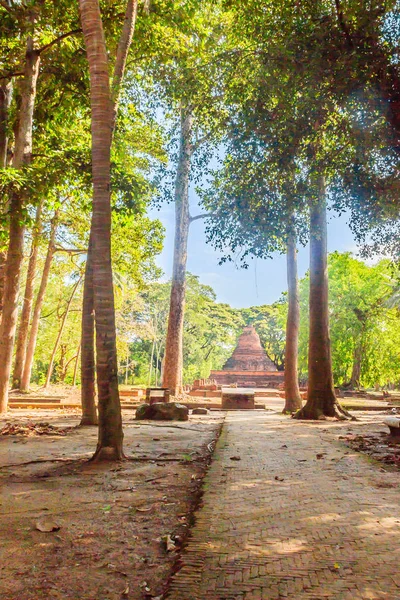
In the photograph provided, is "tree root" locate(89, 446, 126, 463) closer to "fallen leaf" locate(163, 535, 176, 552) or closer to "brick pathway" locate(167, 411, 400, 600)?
"brick pathway" locate(167, 411, 400, 600)

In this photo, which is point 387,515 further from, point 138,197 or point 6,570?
point 138,197

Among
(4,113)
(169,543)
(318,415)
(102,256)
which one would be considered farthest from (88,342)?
(4,113)

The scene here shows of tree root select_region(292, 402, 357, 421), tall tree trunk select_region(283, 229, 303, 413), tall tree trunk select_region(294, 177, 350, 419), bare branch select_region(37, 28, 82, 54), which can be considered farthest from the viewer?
tall tree trunk select_region(283, 229, 303, 413)

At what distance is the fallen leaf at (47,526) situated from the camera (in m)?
3.28

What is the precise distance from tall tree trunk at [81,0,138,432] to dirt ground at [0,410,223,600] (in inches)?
97.3

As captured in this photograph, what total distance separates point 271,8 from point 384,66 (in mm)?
2379

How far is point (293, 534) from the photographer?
3.27 meters

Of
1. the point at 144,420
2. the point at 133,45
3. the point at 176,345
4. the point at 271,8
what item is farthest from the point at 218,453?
the point at 176,345

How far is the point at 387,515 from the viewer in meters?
3.78

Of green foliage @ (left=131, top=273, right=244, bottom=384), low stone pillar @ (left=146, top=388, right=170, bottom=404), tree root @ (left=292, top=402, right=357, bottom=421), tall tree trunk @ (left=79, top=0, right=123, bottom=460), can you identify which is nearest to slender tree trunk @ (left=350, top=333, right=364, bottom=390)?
green foliage @ (left=131, top=273, right=244, bottom=384)

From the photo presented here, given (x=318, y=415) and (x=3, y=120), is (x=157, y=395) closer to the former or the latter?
(x=318, y=415)

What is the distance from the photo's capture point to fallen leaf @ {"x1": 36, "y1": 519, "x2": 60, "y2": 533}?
3275 millimetres

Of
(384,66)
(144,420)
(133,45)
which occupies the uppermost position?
(133,45)

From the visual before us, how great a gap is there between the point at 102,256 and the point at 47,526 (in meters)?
3.57
